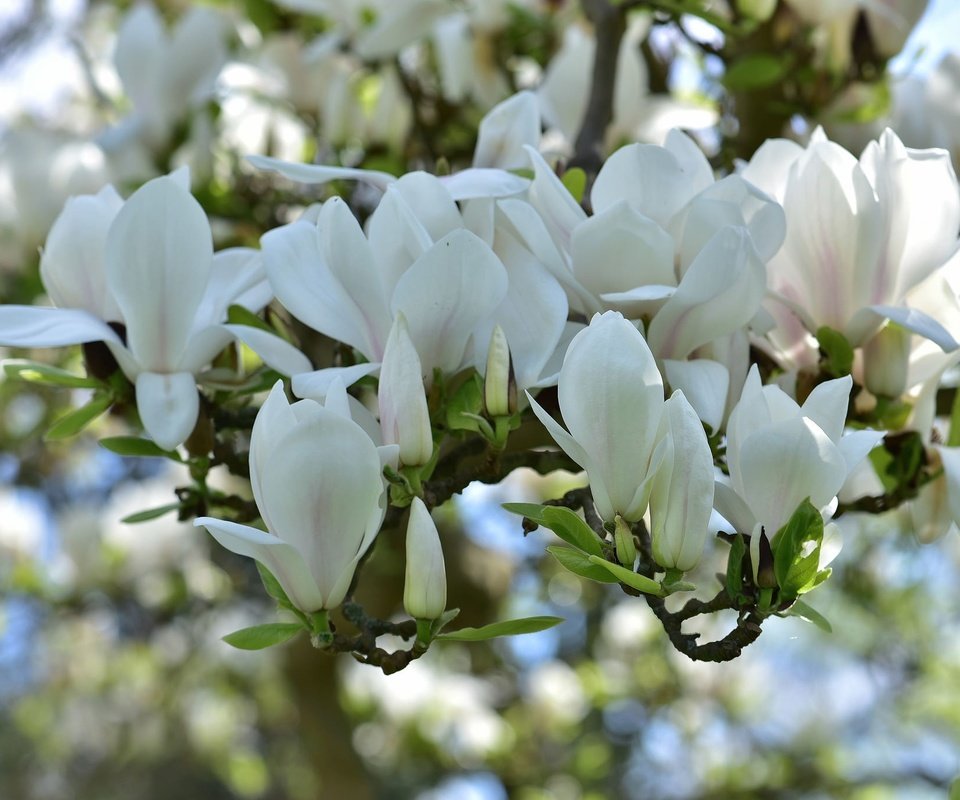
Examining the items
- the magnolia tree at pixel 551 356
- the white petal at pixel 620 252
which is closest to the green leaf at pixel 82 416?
the magnolia tree at pixel 551 356

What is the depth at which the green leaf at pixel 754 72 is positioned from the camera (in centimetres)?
87

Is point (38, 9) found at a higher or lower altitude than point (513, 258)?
A: lower

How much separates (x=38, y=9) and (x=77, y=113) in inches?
31.2

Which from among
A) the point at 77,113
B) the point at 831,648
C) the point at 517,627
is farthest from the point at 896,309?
the point at 831,648

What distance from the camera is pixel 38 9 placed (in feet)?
9.67

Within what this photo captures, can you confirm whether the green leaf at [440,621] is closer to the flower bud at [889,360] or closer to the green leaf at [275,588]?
the green leaf at [275,588]

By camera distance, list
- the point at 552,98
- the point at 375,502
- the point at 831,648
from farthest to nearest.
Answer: the point at 831,648, the point at 552,98, the point at 375,502

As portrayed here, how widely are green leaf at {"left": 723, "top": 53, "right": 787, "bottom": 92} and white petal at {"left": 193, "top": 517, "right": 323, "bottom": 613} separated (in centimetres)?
57

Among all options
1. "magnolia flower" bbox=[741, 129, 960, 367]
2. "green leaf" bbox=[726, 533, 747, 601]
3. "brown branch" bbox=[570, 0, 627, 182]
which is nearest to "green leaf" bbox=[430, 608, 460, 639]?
"green leaf" bbox=[726, 533, 747, 601]

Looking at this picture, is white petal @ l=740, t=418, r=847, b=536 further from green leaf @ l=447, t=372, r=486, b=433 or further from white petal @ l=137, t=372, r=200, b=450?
white petal @ l=137, t=372, r=200, b=450

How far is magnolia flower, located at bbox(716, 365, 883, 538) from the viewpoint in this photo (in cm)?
43

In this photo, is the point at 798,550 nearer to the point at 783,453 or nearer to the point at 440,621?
the point at 783,453

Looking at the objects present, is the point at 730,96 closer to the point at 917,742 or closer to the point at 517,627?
the point at 517,627

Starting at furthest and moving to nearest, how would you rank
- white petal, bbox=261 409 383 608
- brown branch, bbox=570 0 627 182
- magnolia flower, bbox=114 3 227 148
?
1. magnolia flower, bbox=114 3 227 148
2. brown branch, bbox=570 0 627 182
3. white petal, bbox=261 409 383 608
